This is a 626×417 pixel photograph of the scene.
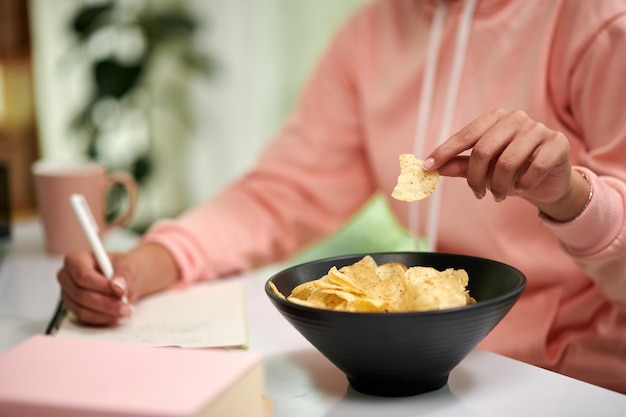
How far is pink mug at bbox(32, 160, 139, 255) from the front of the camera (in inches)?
48.8

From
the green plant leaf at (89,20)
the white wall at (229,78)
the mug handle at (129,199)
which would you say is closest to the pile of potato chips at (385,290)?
the mug handle at (129,199)

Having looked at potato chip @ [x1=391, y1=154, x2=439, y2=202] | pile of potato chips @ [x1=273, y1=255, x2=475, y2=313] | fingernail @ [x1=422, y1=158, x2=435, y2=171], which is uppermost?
fingernail @ [x1=422, y1=158, x2=435, y2=171]

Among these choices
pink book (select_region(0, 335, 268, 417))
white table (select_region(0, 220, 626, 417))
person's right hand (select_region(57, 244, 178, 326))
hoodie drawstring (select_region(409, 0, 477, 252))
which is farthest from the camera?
hoodie drawstring (select_region(409, 0, 477, 252))

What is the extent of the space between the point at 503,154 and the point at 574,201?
139 mm

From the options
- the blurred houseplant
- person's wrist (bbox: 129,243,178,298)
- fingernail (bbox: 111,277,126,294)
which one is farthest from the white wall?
fingernail (bbox: 111,277,126,294)

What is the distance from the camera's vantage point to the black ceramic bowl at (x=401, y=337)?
22.2 inches

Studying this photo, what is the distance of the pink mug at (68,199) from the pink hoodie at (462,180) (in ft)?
0.68

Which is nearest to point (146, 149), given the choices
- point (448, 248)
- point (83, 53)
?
point (83, 53)

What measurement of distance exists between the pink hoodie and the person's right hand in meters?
0.05

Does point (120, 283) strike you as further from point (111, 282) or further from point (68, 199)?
point (68, 199)

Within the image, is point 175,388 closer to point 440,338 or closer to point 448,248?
point 440,338

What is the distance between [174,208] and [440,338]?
246 cm

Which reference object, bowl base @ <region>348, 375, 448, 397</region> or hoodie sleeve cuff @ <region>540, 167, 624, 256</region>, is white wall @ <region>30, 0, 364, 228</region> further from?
bowl base @ <region>348, 375, 448, 397</region>

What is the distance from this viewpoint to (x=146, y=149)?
293 cm
